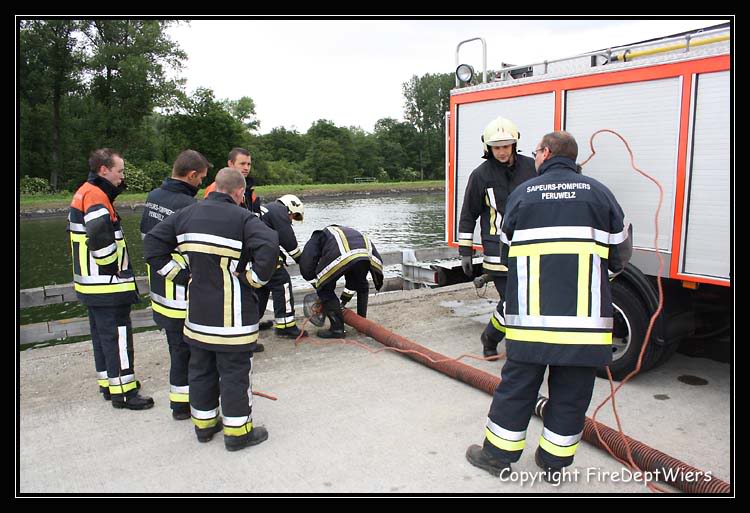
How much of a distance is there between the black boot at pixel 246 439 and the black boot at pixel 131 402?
925 mm

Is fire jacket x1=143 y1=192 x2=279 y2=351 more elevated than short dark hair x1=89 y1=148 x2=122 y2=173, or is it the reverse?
short dark hair x1=89 y1=148 x2=122 y2=173

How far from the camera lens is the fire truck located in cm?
375

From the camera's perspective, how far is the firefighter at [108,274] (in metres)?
3.88

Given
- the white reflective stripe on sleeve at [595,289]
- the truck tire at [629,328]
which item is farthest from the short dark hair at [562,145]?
the truck tire at [629,328]

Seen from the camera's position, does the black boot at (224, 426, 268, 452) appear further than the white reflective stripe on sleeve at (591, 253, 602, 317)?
Yes

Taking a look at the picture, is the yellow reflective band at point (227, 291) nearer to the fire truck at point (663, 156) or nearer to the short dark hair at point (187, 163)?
the short dark hair at point (187, 163)

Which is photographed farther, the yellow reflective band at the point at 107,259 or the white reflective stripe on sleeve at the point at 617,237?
the yellow reflective band at the point at 107,259

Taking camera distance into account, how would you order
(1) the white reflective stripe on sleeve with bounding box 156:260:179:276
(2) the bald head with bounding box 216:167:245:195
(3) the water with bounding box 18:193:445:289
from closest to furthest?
1. (2) the bald head with bounding box 216:167:245:195
2. (1) the white reflective stripe on sleeve with bounding box 156:260:179:276
3. (3) the water with bounding box 18:193:445:289

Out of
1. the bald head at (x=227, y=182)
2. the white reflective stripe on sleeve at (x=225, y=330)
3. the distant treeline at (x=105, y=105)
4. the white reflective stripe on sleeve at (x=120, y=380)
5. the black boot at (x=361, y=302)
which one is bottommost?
the white reflective stripe on sleeve at (x=120, y=380)

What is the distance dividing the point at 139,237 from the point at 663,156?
1833 cm

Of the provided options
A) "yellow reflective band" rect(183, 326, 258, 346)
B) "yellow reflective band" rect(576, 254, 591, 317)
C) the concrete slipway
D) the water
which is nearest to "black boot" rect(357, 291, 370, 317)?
the concrete slipway

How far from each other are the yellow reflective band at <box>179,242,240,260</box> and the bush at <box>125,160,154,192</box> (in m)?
38.0

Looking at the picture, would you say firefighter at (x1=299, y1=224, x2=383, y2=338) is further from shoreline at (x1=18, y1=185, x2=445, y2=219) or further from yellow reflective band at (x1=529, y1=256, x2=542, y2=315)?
shoreline at (x1=18, y1=185, x2=445, y2=219)
